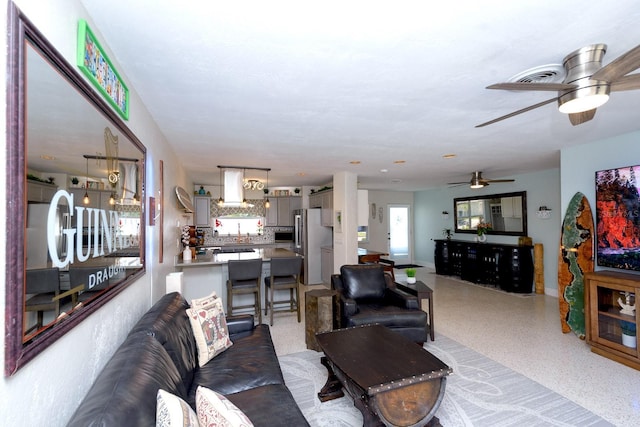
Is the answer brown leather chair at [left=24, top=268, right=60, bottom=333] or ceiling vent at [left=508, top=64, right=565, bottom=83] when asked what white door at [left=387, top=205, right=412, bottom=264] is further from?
brown leather chair at [left=24, top=268, right=60, bottom=333]

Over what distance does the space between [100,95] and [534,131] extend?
3896 mm

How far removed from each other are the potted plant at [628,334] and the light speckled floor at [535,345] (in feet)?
0.80

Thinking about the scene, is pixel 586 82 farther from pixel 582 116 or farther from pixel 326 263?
pixel 326 263

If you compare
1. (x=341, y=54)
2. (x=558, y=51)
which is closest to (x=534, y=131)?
(x=558, y=51)

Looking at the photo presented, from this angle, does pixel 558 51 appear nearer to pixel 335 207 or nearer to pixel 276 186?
pixel 335 207

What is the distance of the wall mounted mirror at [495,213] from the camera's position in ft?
20.9

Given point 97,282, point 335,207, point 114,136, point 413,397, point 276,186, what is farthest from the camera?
point 276,186

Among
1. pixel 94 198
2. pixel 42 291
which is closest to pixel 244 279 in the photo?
pixel 94 198

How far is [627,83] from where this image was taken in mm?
1659

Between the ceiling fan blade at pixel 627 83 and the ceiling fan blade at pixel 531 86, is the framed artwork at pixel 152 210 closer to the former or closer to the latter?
the ceiling fan blade at pixel 531 86

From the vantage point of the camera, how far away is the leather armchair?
326 centimetres

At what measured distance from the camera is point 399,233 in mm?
9516

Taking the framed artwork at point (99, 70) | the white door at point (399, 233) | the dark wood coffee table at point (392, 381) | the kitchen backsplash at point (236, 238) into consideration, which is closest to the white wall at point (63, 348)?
the framed artwork at point (99, 70)

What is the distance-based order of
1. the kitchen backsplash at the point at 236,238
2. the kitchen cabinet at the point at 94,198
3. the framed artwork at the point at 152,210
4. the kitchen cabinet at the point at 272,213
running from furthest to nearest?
the kitchen cabinet at the point at 272,213
the kitchen backsplash at the point at 236,238
the framed artwork at the point at 152,210
the kitchen cabinet at the point at 94,198
